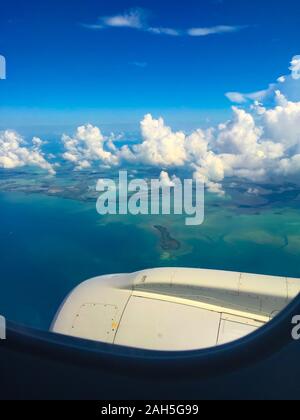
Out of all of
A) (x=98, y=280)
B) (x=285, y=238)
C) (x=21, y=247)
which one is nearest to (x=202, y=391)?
(x=98, y=280)

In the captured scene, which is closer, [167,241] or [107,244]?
[107,244]

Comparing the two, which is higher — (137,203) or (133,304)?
(137,203)

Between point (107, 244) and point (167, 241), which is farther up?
point (167, 241)

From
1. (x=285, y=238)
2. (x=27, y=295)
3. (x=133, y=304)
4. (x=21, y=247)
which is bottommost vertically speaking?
(x=133, y=304)

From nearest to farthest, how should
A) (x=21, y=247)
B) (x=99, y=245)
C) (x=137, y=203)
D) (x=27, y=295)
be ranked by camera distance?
(x=27, y=295) < (x=21, y=247) < (x=99, y=245) < (x=137, y=203)

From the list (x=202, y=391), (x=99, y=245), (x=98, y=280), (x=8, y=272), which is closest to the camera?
(x=202, y=391)

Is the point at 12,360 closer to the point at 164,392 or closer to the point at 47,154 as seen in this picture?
the point at 164,392

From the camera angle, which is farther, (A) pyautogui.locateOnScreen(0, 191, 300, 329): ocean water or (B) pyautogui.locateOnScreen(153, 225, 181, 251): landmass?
(B) pyautogui.locateOnScreen(153, 225, 181, 251): landmass

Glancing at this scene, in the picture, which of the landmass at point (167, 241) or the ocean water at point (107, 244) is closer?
the ocean water at point (107, 244)
